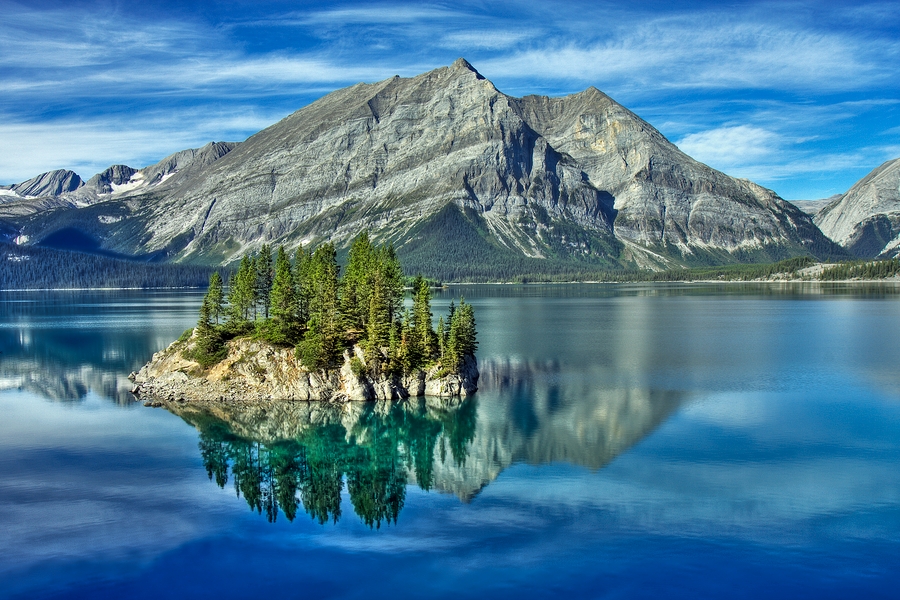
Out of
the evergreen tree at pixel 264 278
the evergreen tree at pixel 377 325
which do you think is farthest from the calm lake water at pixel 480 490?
the evergreen tree at pixel 264 278

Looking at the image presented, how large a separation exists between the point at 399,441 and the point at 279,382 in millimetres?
20979

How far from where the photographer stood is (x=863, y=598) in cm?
3244

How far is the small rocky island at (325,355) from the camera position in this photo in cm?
7538

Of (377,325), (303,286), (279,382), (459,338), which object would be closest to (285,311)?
(303,286)

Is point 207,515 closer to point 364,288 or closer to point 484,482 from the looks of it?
point 484,482

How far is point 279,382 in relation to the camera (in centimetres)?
7569

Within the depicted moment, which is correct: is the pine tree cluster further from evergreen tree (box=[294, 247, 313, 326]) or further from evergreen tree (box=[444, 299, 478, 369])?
evergreen tree (box=[294, 247, 313, 326])

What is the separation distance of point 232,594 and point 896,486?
138ft

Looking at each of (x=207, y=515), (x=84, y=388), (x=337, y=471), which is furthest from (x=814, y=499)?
(x=84, y=388)

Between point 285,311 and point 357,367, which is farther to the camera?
point 285,311

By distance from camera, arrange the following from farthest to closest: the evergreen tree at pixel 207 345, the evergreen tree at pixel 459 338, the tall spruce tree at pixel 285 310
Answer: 1. the tall spruce tree at pixel 285 310
2. the evergreen tree at pixel 207 345
3. the evergreen tree at pixel 459 338

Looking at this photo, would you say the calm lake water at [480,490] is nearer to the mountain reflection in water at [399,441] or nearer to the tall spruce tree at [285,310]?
the mountain reflection in water at [399,441]

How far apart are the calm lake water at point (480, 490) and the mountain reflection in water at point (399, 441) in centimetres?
28

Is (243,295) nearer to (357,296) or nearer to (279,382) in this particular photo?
(357,296)
